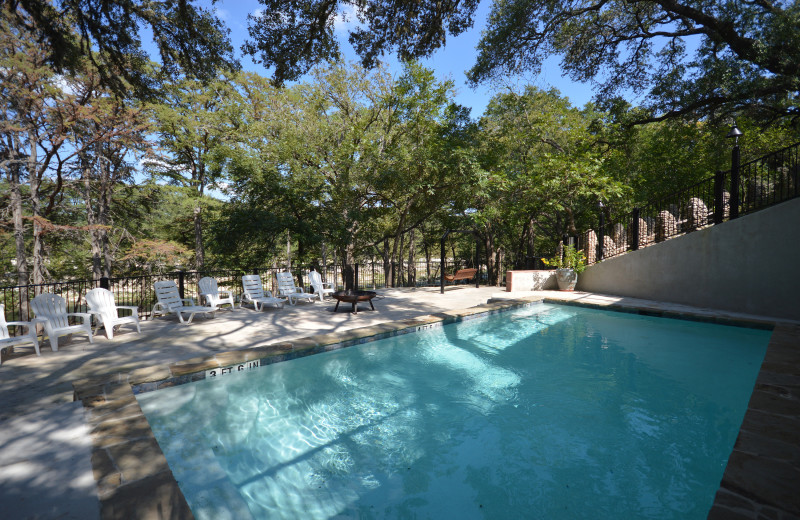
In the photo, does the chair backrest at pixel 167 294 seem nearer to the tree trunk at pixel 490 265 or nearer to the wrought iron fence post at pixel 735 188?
the wrought iron fence post at pixel 735 188

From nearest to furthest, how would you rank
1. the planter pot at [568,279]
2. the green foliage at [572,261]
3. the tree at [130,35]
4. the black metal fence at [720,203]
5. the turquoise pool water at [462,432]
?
the turquoise pool water at [462,432], the tree at [130,35], the black metal fence at [720,203], the green foliage at [572,261], the planter pot at [568,279]

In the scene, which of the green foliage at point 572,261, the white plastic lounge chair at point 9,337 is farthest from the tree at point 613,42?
the white plastic lounge chair at point 9,337

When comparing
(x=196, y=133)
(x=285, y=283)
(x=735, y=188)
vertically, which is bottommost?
(x=285, y=283)

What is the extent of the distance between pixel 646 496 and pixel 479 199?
14042 mm

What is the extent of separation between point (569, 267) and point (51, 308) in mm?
12699

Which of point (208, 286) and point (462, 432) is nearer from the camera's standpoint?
point (462, 432)

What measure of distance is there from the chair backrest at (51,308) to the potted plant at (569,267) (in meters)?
12.3

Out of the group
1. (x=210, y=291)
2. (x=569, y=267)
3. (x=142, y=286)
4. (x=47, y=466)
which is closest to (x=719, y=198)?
(x=569, y=267)

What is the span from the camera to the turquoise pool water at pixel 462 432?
8.43 ft

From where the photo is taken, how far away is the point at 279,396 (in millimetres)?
4195

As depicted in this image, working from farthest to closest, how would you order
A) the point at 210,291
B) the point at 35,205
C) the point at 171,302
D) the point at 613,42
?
the point at 35,205 → the point at 613,42 → the point at 210,291 → the point at 171,302

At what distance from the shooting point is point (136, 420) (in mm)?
2900

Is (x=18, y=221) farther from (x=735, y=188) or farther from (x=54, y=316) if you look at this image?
(x=735, y=188)

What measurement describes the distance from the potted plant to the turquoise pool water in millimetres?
5703
